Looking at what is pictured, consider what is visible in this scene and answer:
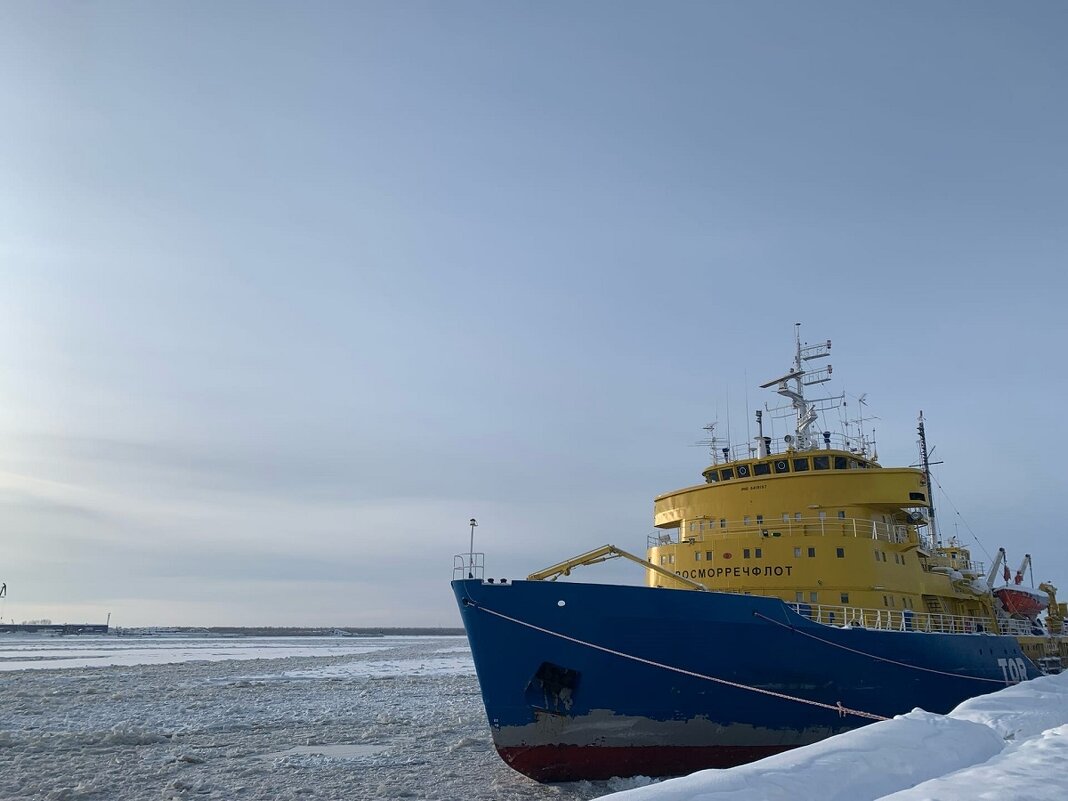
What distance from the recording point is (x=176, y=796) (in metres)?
10.9

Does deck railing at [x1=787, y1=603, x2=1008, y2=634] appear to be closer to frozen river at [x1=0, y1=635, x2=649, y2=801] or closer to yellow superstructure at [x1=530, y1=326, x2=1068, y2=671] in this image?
yellow superstructure at [x1=530, y1=326, x2=1068, y2=671]

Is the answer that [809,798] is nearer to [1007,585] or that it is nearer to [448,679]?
[1007,585]

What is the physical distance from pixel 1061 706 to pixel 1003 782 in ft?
17.4

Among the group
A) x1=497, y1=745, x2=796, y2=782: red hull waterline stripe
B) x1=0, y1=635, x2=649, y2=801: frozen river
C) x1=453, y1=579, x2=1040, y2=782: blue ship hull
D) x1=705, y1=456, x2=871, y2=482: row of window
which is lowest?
x1=0, y1=635, x2=649, y2=801: frozen river

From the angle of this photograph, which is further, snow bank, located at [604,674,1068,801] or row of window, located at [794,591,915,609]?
row of window, located at [794,591,915,609]

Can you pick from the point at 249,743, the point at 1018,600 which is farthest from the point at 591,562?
the point at 1018,600

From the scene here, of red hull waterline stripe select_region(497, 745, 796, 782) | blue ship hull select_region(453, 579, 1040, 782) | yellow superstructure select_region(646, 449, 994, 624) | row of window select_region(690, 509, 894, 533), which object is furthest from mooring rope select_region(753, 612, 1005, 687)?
row of window select_region(690, 509, 894, 533)

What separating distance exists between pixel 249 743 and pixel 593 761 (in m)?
8.23

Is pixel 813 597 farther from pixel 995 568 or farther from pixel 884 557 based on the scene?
pixel 995 568

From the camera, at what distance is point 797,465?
59.4ft

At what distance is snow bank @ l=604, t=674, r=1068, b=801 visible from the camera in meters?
4.49

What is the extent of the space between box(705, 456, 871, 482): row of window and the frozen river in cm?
909

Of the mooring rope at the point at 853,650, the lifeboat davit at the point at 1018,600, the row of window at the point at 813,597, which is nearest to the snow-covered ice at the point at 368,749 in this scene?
the mooring rope at the point at 853,650

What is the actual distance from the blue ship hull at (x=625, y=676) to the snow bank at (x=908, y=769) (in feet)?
17.7
